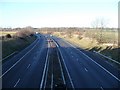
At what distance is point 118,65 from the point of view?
4072 centimetres

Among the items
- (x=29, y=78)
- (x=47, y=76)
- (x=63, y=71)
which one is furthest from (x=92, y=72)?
(x=29, y=78)

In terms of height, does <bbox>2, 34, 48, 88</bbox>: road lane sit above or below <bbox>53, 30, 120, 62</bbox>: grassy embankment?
below

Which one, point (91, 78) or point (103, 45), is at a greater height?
point (103, 45)

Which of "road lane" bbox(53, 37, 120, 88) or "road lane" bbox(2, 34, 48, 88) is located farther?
"road lane" bbox(2, 34, 48, 88)

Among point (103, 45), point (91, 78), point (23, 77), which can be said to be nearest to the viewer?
point (91, 78)

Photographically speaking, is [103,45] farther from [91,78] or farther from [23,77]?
[23,77]

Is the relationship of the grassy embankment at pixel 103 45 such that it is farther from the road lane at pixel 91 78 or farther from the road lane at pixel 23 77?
the road lane at pixel 23 77

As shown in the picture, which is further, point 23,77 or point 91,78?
point 23,77

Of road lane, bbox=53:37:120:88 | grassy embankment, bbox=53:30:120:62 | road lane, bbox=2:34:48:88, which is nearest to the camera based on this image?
road lane, bbox=53:37:120:88

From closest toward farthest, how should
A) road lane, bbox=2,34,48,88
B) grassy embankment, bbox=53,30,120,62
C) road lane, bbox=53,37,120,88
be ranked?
road lane, bbox=53,37,120,88 < road lane, bbox=2,34,48,88 < grassy embankment, bbox=53,30,120,62

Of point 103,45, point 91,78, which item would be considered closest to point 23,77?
point 91,78

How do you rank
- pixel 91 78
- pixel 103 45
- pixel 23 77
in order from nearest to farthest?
pixel 91 78
pixel 23 77
pixel 103 45

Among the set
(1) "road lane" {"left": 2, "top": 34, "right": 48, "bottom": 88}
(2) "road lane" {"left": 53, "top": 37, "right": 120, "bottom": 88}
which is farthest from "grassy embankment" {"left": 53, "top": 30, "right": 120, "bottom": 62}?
(1) "road lane" {"left": 2, "top": 34, "right": 48, "bottom": 88}

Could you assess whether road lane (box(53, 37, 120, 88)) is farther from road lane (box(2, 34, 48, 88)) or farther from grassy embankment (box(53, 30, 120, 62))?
grassy embankment (box(53, 30, 120, 62))
